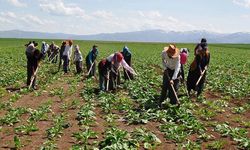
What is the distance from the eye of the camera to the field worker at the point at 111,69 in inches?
683

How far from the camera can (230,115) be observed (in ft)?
46.3

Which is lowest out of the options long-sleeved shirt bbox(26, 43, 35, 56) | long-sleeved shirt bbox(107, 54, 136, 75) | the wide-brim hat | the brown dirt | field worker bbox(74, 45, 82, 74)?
the brown dirt

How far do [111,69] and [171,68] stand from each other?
406cm

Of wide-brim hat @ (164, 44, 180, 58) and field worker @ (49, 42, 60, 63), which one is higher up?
wide-brim hat @ (164, 44, 180, 58)

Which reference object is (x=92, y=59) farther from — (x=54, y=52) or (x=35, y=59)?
(x=54, y=52)

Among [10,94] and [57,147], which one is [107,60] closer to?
[10,94]

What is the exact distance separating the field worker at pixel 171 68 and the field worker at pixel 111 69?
3.12 meters

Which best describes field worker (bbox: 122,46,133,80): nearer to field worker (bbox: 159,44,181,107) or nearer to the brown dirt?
the brown dirt

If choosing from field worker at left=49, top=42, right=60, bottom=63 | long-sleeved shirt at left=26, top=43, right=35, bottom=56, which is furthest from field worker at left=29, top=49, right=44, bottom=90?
field worker at left=49, top=42, right=60, bottom=63

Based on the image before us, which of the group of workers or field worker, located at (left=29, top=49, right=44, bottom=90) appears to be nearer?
the group of workers

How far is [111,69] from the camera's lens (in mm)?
17594

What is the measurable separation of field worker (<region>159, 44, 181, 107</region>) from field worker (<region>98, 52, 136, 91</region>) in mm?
3116

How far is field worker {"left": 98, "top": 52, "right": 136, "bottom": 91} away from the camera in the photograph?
57.0ft

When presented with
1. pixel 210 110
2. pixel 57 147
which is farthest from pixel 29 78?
pixel 57 147
